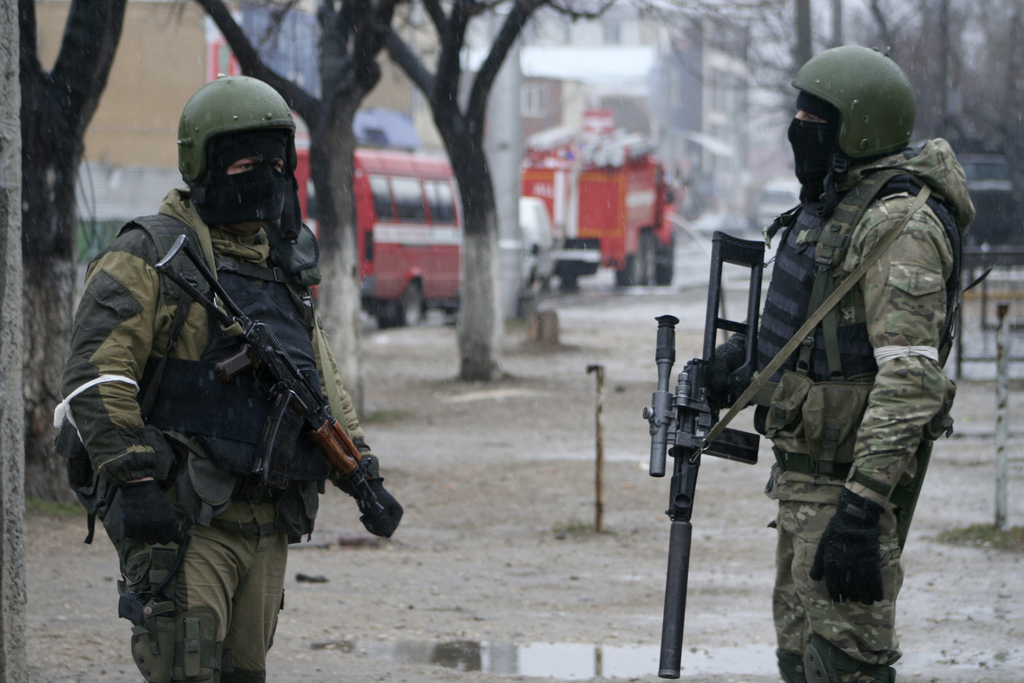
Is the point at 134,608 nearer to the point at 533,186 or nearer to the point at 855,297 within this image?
the point at 855,297

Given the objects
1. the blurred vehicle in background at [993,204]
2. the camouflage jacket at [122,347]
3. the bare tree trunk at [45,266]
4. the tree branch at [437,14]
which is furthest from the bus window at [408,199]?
the camouflage jacket at [122,347]

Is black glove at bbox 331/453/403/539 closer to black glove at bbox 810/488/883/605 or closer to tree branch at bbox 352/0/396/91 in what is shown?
black glove at bbox 810/488/883/605

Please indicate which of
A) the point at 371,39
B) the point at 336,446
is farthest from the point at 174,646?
the point at 371,39

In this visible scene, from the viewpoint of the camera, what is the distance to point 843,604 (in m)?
3.15

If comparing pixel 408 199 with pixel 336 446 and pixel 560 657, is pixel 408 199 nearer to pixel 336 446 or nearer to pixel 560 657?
pixel 560 657

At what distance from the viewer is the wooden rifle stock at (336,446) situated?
3273 mm

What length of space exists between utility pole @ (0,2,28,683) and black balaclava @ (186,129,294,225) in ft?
2.88

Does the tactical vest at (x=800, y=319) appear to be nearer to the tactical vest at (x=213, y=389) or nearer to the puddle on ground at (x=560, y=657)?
the tactical vest at (x=213, y=389)

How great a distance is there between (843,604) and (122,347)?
6.32ft

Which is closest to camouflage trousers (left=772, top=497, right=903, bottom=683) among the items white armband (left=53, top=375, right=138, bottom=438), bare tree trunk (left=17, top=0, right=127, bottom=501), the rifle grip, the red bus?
the rifle grip

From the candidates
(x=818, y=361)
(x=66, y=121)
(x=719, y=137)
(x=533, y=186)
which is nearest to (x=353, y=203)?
(x=66, y=121)

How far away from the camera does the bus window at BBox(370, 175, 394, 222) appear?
66.8ft

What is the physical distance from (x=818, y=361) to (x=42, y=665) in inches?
123

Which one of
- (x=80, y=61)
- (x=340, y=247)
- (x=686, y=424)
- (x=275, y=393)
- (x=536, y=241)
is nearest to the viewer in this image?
(x=275, y=393)
